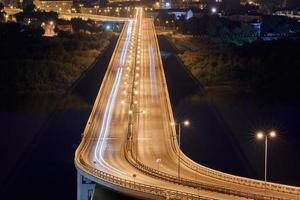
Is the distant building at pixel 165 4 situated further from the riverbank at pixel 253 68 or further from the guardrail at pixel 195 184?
the guardrail at pixel 195 184

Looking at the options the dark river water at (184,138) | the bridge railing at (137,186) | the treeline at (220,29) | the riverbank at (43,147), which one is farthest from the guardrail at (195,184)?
the treeline at (220,29)

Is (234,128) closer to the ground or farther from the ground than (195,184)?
closer to the ground

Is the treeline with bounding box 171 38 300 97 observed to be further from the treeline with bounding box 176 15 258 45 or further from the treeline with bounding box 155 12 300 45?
the treeline with bounding box 155 12 300 45

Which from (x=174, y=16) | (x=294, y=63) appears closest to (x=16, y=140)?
(x=294, y=63)

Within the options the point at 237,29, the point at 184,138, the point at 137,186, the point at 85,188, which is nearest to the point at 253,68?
the point at 237,29

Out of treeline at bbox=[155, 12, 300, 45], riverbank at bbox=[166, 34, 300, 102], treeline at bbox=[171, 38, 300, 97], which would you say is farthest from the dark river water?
treeline at bbox=[155, 12, 300, 45]

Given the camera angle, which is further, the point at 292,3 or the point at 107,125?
the point at 292,3

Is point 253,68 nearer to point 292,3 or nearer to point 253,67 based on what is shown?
point 253,67
